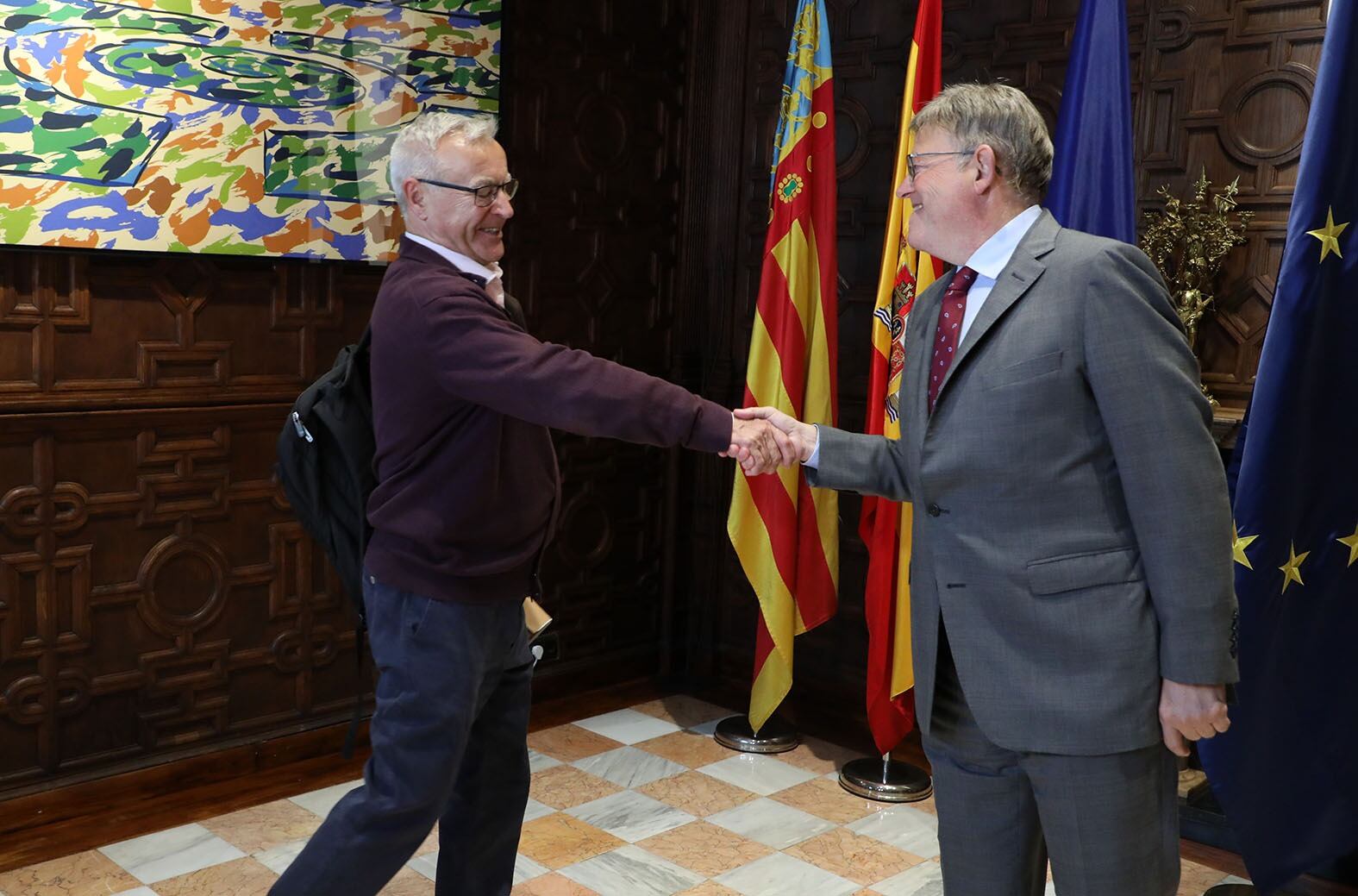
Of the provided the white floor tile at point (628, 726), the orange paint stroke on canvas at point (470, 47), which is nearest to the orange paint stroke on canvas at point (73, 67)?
the orange paint stroke on canvas at point (470, 47)

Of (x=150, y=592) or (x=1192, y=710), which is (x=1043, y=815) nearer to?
(x=1192, y=710)

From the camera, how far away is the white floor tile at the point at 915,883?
2.92m

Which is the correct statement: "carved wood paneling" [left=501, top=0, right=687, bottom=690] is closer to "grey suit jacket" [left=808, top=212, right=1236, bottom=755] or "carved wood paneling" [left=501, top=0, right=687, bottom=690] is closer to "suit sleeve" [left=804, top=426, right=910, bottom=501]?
"suit sleeve" [left=804, top=426, right=910, bottom=501]

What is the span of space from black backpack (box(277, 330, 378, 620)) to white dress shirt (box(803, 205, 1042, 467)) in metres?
1.12

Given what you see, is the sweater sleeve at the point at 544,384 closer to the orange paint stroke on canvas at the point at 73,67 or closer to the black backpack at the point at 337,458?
the black backpack at the point at 337,458

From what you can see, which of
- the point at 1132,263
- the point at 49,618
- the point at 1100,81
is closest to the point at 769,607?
the point at 1100,81

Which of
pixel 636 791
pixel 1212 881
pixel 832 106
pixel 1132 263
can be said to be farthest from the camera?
pixel 832 106

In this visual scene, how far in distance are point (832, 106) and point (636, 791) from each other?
2.11 m

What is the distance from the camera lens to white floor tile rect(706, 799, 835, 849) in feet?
10.6

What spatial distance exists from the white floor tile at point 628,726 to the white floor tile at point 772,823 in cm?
62

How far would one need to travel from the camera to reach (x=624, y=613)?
14.8 ft

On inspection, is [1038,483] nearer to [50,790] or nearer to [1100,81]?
[1100,81]

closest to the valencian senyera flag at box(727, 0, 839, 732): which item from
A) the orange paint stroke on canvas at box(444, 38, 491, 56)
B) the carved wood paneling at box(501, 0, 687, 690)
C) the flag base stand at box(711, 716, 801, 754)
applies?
the flag base stand at box(711, 716, 801, 754)

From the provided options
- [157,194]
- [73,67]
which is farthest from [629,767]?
[73,67]
